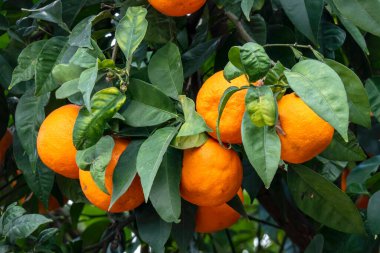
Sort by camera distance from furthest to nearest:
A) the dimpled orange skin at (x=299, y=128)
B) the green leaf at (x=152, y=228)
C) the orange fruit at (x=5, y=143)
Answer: the orange fruit at (x=5, y=143), the green leaf at (x=152, y=228), the dimpled orange skin at (x=299, y=128)

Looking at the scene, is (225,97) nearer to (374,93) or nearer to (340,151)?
(340,151)

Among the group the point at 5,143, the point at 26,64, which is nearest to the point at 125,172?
the point at 26,64

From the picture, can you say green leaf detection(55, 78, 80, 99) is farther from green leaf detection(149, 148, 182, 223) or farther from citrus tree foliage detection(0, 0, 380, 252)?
green leaf detection(149, 148, 182, 223)

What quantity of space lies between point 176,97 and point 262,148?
0.75 feet

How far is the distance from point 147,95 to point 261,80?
7.7 inches

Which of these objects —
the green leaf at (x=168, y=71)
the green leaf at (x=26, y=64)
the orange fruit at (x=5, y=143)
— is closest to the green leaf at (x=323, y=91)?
the green leaf at (x=168, y=71)

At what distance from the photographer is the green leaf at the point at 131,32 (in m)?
1.03

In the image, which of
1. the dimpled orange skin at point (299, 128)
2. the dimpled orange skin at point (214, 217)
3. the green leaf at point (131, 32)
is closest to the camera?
the dimpled orange skin at point (299, 128)

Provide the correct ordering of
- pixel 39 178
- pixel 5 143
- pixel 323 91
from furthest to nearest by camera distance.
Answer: pixel 5 143, pixel 39 178, pixel 323 91

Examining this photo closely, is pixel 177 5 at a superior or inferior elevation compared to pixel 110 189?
superior

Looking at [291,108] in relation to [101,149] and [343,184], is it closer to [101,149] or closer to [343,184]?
[101,149]

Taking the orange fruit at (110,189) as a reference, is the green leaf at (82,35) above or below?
above

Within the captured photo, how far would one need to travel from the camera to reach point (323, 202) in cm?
113

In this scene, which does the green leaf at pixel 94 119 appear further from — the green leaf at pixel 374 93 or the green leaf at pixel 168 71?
the green leaf at pixel 374 93
